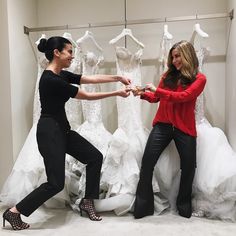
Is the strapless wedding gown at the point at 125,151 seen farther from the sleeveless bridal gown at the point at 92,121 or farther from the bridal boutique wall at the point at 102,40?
the bridal boutique wall at the point at 102,40

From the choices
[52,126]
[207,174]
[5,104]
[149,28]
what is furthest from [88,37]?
[207,174]

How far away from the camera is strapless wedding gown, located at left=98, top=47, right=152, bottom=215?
93.3 inches

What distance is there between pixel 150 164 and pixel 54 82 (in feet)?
3.12

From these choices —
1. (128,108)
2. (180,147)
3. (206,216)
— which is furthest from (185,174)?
(128,108)

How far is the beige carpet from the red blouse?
2.18 feet

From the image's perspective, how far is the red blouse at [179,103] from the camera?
2.22 meters

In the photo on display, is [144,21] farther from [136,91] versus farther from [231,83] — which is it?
[231,83]

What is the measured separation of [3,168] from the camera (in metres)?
2.80

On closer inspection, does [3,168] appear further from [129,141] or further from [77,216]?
[129,141]

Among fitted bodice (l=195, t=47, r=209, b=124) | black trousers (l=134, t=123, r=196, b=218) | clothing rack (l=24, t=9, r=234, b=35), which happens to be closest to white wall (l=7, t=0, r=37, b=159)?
clothing rack (l=24, t=9, r=234, b=35)

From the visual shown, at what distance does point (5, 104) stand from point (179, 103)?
5.06ft

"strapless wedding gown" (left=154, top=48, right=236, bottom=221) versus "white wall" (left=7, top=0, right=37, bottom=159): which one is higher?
"white wall" (left=7, top=0, right=37, bottom=159)

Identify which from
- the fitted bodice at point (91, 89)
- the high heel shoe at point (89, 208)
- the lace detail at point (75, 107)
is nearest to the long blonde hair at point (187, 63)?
the fitted bodice at point (91, 89)

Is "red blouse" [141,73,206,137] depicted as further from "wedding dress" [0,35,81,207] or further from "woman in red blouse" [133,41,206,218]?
"wedding dress" [0,35,81,207]
